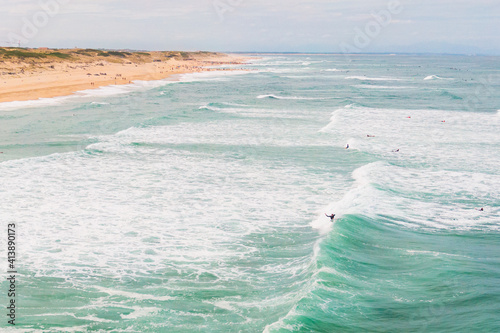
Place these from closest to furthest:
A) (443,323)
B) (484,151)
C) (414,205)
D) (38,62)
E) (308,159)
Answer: (443,323)
(414,205)
(308,159)
(484,151)
(38,62)

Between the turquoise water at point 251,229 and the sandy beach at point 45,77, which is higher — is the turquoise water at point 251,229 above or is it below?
below

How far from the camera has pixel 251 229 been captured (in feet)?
42.5

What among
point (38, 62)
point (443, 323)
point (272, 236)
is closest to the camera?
point (443, 323)

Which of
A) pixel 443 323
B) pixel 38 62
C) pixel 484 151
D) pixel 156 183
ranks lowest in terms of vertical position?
pixel 443 323

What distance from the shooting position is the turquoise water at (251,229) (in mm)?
8875

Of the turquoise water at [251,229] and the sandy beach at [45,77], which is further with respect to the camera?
the sandy beach at [45,77]

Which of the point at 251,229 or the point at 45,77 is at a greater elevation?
the point at 45,77

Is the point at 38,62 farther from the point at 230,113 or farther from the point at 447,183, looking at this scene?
the point at 447,183

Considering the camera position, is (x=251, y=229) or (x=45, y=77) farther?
(x=45, y=77)

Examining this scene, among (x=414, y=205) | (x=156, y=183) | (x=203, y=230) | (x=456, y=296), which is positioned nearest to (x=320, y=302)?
(x=456, y=296)

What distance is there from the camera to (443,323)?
854 cm

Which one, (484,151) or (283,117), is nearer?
(484,151)

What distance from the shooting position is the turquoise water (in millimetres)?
8875

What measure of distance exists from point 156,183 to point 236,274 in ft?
25.6
